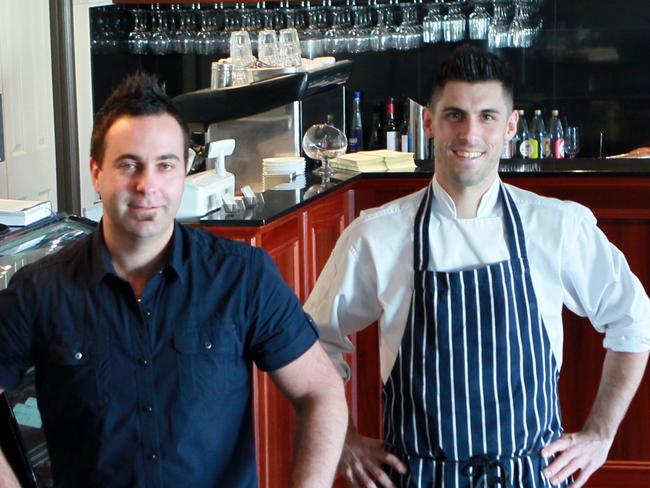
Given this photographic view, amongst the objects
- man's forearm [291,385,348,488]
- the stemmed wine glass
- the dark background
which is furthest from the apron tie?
the dark background

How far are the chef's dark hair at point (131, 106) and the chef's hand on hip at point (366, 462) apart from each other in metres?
0.72

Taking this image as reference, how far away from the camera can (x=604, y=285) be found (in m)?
2.38

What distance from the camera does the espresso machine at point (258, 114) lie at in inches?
182

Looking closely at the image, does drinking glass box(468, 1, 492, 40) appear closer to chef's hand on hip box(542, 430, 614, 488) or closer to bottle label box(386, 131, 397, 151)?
bottle label box(386, 131, 397, 151)

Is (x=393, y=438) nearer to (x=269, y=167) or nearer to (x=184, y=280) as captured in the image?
(x=184, y=280)

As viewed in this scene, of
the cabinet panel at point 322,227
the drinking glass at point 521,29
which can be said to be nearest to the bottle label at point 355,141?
the drinking glass at point 521,29

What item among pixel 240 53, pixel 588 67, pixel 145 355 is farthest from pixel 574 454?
pixel 588 67

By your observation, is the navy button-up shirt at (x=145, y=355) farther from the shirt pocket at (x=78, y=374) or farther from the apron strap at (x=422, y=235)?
the apron strap at (x=422, y=235)

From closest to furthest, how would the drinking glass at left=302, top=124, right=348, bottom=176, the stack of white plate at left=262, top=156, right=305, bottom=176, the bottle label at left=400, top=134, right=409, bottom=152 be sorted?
the drinking glass at left=302, top=124, right=348, bottom=176 < the stack of white plate at left=262, top=156, right=305, bottom=176 < the bottle label at left=400, top=134, right=409, bottom=152

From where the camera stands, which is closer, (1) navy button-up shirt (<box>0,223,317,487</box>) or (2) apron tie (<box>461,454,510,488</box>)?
→ (1) navy button-up shirt (<box>0,223,317,487</box>)

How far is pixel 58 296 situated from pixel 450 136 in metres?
0.84

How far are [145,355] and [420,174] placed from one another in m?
2.61

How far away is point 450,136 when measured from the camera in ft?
7.55

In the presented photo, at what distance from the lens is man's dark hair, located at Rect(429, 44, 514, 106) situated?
2318 mm
